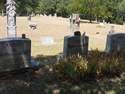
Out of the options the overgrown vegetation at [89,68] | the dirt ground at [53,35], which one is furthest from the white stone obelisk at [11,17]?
the overgrown vegetation at [89,68]

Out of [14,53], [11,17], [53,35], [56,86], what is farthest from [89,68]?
[53,35]

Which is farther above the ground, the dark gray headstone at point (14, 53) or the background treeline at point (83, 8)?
the background treeline at point (83, 8)

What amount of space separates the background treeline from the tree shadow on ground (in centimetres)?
3958

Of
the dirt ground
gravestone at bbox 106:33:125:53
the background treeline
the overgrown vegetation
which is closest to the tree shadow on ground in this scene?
the overgrown vegetation

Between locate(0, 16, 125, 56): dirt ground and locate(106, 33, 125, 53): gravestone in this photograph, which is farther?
locate(0, 16, 125, 56): dirt ground

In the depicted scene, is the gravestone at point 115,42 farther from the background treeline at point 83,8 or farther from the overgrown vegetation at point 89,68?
the background treeline at point 83,8

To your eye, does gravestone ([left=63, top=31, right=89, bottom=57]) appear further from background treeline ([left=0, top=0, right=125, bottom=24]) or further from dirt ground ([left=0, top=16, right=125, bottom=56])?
background treeline ([left=0, top=0, right=125, bottom=24])

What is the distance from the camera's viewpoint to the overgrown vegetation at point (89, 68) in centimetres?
1041

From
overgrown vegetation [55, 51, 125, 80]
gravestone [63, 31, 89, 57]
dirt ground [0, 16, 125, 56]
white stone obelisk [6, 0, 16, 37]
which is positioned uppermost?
white stone obelisk [6, 0, 16, 37]

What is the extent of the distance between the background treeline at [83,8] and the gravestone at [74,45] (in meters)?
36.5

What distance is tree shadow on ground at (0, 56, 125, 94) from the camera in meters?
9.23

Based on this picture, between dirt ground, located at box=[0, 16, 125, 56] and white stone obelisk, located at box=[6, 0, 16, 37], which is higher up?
white stone obelisk, located at box=[6, 0, 16, 37]

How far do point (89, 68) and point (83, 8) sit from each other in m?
60.0

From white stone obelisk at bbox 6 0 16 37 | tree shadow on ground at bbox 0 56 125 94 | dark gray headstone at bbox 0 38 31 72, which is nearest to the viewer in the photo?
tree shadow on ground at bbox 0 56 125 94
